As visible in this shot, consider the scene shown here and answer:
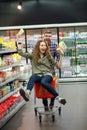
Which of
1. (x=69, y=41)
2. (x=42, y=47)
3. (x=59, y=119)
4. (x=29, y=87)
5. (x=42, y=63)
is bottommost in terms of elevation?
(x=59, y=119)

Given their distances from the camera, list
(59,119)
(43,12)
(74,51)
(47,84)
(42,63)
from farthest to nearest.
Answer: (74,51)
(43,12)
(42,63)
(59,119)
(47,84)

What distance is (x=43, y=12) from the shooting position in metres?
9.20

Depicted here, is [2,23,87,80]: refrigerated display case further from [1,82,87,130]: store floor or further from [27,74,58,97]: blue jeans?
[27,74,58,97]: blue jeans

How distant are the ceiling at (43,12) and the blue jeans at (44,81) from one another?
452 cm

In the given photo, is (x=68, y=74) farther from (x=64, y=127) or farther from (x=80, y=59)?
(x=64, y=127)

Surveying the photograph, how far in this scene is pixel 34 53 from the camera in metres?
5.29

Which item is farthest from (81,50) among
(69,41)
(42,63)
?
(42,63)

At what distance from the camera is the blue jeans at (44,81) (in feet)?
15.8

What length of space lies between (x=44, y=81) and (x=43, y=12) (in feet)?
15.9

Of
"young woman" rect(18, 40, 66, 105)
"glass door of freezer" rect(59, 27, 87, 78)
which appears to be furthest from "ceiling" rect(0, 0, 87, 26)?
"young woman" rect(18, 40, 66, 105)

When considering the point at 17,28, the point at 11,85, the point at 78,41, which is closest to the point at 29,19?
the point at 17,28

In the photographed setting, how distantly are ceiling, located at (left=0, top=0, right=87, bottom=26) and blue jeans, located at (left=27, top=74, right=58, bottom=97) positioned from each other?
4522 mm

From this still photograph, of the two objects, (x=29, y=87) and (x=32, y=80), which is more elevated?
(x=32, y=80)

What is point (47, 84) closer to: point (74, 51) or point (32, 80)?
point (32, 80)
